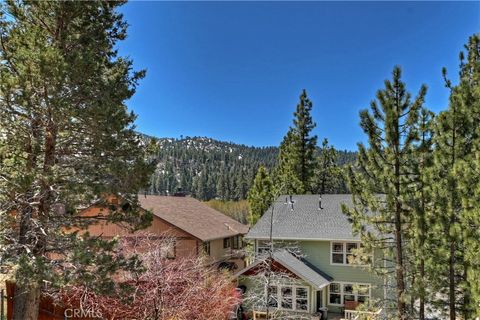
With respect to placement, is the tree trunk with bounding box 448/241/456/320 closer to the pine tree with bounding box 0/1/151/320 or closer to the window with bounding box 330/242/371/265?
the pine tree with bounding box 0/1/151/320

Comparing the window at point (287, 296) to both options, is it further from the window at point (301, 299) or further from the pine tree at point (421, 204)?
the pine tree at point (421, 204)

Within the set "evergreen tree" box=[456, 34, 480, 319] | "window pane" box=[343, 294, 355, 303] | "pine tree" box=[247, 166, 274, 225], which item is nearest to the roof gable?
"pine tree" box=[247, 166, 274, 225]

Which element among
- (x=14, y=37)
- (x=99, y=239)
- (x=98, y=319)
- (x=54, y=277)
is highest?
(x=14, y=37)

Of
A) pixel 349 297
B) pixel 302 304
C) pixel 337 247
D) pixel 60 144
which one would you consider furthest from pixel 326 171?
pixel 60 144

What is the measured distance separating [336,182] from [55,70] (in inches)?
1622

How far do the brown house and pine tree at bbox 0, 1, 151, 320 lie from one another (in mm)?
10590

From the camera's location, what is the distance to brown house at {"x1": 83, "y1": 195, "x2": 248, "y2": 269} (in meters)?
24.9

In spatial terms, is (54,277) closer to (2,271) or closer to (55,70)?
(2,271)

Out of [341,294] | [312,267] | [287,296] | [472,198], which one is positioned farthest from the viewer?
[312,267]

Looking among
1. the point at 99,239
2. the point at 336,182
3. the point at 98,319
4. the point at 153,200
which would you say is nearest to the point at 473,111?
the point at 99,239

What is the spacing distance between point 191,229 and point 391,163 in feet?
54.0

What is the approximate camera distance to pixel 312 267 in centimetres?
2311

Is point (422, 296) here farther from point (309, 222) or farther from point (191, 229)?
point (191, 229)

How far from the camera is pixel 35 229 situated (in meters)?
10.0
